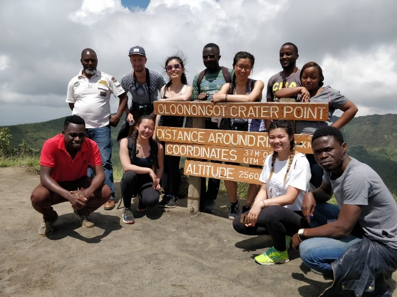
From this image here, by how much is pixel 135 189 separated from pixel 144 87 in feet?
5.50

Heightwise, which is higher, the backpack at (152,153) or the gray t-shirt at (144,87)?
the gray t-shirt at (144,87)

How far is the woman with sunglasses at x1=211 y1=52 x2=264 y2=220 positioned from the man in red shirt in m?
1.83

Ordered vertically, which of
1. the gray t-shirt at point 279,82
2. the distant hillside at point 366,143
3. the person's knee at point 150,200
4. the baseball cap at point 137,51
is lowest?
the distant hillside at point 366,143

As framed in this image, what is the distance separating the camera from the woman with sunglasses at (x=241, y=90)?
4.67 meters

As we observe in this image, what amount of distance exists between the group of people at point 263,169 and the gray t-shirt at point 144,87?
16 millimetres

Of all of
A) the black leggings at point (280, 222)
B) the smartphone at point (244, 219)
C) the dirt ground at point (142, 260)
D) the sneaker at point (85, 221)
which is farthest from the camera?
the sneaker at point (85, 221)

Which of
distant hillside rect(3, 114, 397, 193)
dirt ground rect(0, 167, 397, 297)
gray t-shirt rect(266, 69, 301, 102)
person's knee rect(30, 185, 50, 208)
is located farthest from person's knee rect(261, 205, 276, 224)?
distant hillside rect(3, 114, 397, 193)

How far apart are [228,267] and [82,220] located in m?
2.19

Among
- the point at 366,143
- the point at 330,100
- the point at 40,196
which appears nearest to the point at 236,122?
the point at 330,100

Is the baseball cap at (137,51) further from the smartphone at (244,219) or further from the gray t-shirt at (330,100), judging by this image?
the smartphone at (244,219)

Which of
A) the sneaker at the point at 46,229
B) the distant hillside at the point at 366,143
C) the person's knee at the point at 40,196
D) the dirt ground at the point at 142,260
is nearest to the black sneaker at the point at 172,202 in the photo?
the dirt ground at the point at 142,260

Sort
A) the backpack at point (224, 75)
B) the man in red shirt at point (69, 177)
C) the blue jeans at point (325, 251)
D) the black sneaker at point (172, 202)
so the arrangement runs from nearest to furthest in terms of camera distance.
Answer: the blue jeans at point (325, 251), the man in red shirt at point (69, 177), the backpack at point (224, 75), the black sneaker at point (172, 202)

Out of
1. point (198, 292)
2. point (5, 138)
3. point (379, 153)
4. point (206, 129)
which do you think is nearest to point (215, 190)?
point (206, 129)

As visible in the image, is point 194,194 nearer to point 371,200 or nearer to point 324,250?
point 324,250
